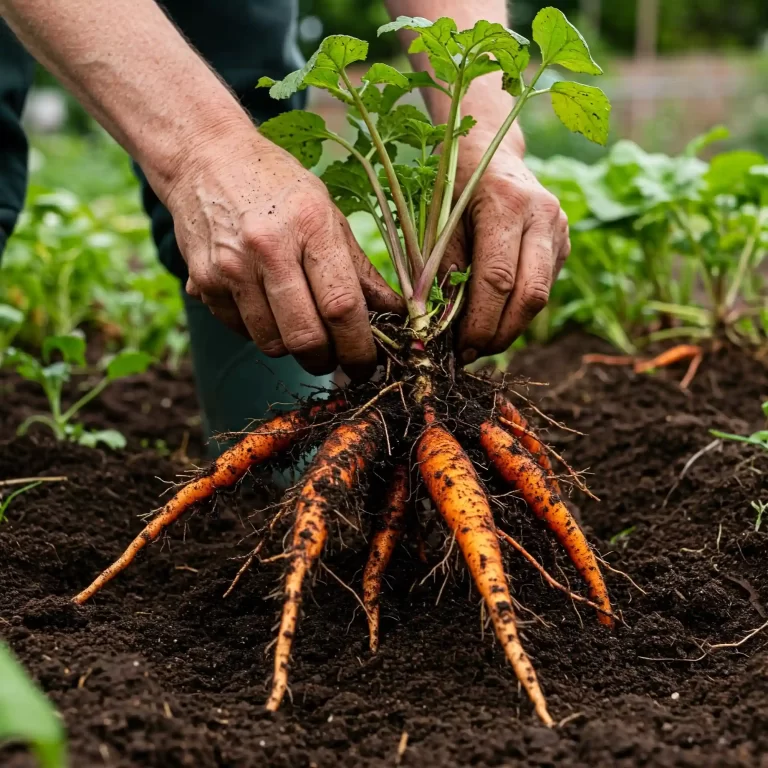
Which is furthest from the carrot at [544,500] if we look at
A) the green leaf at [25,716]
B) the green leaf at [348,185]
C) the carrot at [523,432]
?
the green leaf at [25,716]

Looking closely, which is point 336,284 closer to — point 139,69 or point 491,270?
point 491,270

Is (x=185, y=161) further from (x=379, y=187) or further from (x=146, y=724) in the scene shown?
(x=146, y=724)

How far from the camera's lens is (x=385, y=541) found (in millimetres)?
1755

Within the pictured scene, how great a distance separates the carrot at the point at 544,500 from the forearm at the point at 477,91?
2.50 feet

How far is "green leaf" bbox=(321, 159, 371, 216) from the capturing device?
196 centimetres

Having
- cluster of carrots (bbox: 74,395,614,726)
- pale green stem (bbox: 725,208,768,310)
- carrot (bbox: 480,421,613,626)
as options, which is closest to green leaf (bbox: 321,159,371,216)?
cluster of carrots (bbox: 74,395,614,726)

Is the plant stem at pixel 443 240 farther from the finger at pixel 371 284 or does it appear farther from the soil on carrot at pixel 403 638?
the soil on carrot at pixel 403 638

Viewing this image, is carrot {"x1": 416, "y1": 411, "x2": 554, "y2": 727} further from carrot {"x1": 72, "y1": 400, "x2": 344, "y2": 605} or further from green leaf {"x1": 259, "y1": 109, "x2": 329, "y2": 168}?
green leaf {"x1": 259, "y1": 109, "x2": 329, "y2": 168}

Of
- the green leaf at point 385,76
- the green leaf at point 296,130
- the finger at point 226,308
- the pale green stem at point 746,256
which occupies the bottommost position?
the pale green stem at point 746,256

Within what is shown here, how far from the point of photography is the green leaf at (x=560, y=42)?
5.53 ft

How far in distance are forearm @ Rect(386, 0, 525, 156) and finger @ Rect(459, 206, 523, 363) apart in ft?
1.12

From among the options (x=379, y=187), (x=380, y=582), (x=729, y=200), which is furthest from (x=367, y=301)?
(x=729, y=200)

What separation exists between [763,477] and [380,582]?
0.96 meters

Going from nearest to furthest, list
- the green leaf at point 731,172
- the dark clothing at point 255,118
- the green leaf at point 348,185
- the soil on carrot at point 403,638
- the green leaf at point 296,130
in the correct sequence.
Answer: the soil on carrot at point 403,638, the green leaf at point 296,130, the green leaf at point 348,185, the dark clothing at point 255,118, the green leaf at point 731,172
